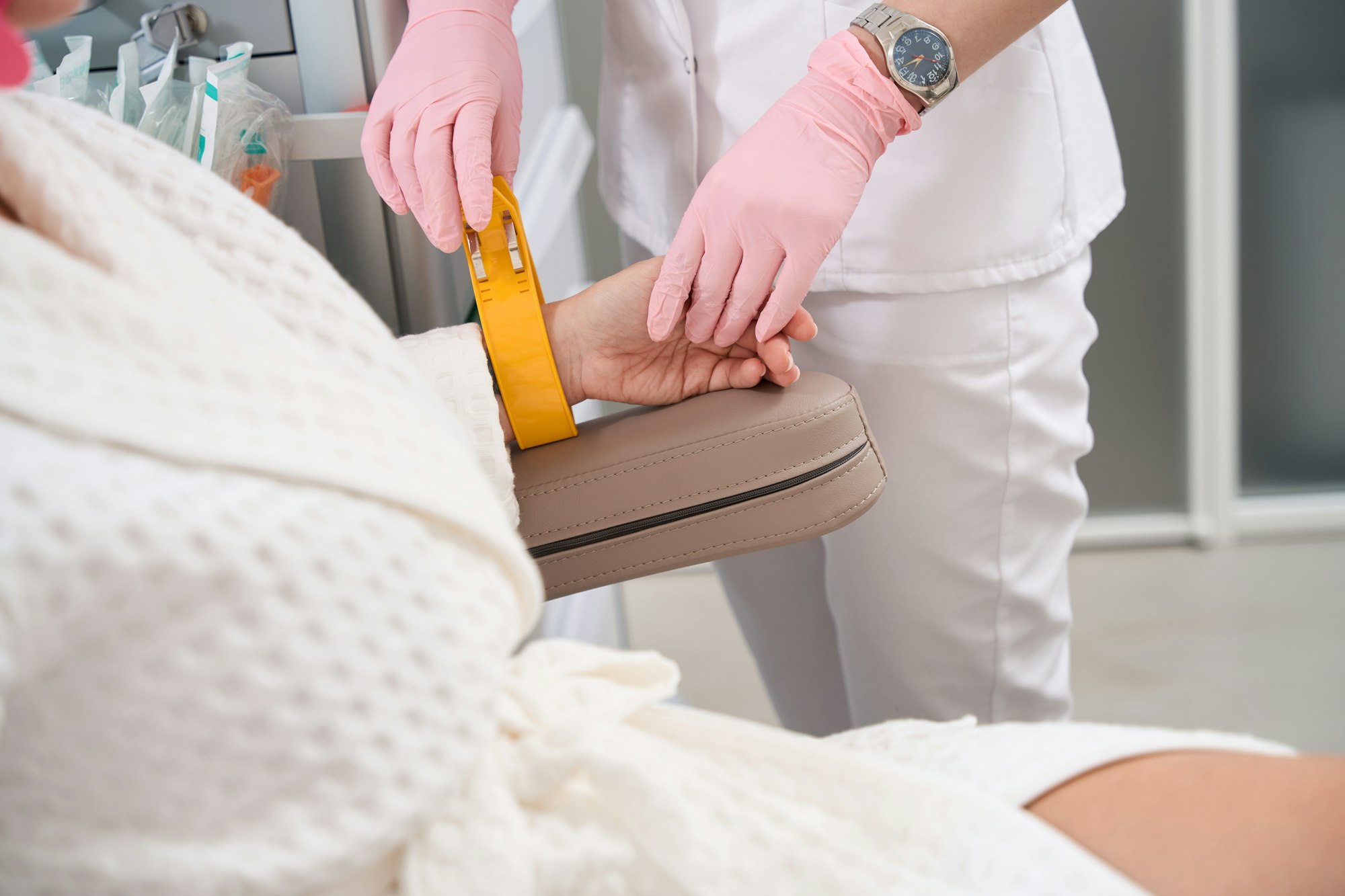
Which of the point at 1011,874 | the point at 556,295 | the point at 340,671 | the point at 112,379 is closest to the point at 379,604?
the point at 340,671

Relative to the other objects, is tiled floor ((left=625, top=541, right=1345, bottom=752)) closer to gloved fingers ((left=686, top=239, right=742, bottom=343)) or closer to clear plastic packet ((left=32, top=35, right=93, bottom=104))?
gloved fingers ((left=686, top=239, right=742, bottom=343))

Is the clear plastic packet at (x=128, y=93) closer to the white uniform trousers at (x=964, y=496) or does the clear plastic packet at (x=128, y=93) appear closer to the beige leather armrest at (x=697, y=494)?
the beige leather armrest at (x=697, y=494)

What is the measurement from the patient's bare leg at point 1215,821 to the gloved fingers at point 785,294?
42 centimetres

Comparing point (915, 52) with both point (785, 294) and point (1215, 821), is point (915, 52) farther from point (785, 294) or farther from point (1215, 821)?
point (1215, 821)

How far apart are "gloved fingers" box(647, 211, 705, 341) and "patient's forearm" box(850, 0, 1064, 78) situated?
0.21 m

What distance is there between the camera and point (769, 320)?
2.54ft

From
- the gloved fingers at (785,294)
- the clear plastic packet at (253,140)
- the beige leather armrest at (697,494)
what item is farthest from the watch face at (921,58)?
the clear plastic packet at (253,140)

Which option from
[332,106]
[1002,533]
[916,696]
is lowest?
[916,696]

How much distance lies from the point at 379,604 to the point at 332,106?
658 millimetres

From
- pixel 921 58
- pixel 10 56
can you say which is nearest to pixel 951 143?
pixel 921 58

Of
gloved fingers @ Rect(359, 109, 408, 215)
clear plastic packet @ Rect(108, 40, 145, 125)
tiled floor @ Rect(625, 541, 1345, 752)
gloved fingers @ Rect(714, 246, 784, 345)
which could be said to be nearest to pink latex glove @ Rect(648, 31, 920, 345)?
gloved fingers @ Rect(714, 246, 784, 345)

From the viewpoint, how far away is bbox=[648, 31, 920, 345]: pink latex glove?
2.52ft

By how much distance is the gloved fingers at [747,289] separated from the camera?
782mm

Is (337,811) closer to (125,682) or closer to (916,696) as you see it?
(125,682)
